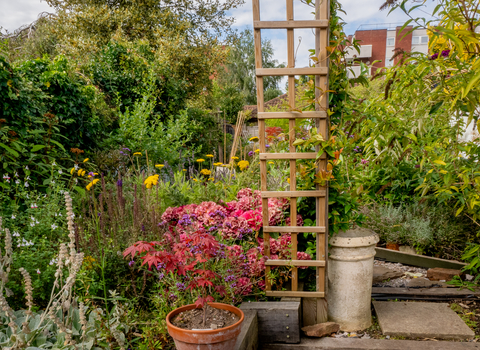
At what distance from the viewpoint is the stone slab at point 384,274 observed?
336 centimetres

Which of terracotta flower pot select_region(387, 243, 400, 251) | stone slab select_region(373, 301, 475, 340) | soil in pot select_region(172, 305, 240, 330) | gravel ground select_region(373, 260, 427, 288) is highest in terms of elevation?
soil in pot select_region(172, 305, 240, 330)

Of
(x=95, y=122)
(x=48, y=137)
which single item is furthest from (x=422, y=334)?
(x=95, y=122)

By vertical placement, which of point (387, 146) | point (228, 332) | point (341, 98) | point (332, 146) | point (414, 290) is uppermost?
point (341, 98)

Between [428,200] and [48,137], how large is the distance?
165 inches

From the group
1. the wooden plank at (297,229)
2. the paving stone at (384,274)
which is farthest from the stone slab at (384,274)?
the wooden plank at (297,229)

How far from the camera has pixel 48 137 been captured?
11.7 ft

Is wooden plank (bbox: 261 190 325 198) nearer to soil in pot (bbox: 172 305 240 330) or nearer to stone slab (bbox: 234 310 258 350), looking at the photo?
stone slab (bbox: 234 310 258 350)

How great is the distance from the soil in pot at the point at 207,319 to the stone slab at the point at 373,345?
27.0 inches

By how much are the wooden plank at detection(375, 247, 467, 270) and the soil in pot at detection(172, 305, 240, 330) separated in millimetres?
2706

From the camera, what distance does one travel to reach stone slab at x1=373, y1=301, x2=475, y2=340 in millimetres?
2391

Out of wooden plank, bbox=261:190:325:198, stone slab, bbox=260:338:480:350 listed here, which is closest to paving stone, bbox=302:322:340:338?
stone slab, bbox=260:338:480:350

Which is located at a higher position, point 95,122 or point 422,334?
point 95,122

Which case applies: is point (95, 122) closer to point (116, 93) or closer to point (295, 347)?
point (116, 93)

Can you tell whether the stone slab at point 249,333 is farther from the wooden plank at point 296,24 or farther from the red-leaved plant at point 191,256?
the wooden plank at point 296,24
